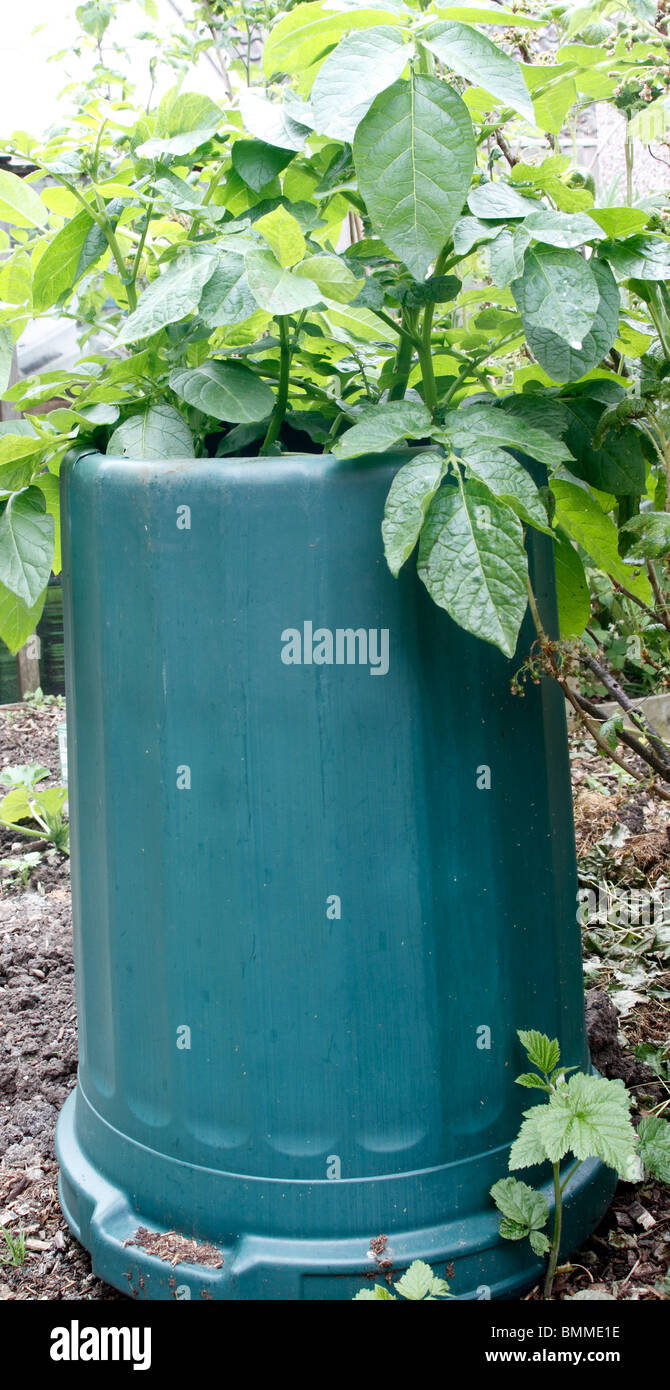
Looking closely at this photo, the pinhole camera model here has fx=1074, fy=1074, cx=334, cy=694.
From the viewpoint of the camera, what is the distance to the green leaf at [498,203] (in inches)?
39.6

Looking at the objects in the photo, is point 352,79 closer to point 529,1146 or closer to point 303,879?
point 303,879

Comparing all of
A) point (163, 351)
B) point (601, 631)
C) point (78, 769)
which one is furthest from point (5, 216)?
point (601, 631)

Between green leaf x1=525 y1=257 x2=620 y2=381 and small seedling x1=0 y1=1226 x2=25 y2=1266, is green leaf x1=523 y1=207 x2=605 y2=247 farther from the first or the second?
small seedling x1=0 y1=1226 x2=25 y2=1266

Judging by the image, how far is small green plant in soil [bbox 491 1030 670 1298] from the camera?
1054 millimetres

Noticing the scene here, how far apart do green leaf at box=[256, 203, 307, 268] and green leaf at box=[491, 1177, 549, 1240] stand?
978 millimetres

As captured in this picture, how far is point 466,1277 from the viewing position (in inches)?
45.0

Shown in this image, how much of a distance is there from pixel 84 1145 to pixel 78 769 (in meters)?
0.48

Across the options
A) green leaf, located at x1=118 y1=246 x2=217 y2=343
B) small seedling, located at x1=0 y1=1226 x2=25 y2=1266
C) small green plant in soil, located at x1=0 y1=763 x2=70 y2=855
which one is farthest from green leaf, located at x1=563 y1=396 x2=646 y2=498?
small green plant in soil, located at x1=0 y1=763 x2=70 y2=855

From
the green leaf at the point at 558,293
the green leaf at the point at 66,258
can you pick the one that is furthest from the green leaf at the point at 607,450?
the green leaf at the point at 66,258

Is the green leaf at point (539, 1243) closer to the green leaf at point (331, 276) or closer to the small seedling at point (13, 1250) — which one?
Result: the small seedling at point (13, 1250)

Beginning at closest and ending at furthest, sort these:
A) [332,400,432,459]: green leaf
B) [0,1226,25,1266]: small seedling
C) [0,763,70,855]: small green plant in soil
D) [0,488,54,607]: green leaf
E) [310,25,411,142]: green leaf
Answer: [310,25,411,142]: green leaf < [332,400,432,459]: green leaf < [0,488,54,607]: green leaf < [0,1226,25,1266]: small seedling < [0,763,70,855]: small green plant in soil

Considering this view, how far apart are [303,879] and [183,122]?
2.67ft

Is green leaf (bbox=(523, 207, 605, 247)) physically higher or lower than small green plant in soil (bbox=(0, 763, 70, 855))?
higher

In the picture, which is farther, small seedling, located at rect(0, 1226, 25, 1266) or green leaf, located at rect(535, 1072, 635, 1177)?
small seedling, located at rect(0, 1226, 25, 1266)
